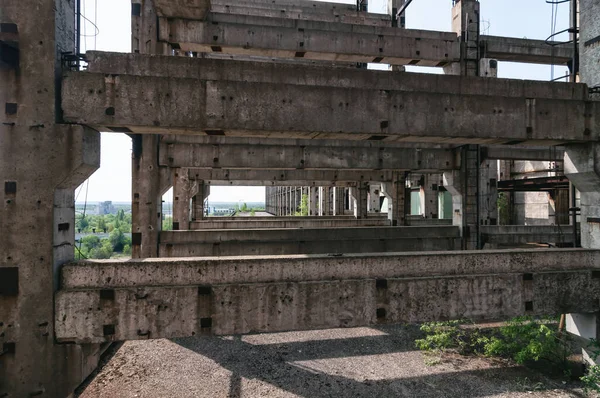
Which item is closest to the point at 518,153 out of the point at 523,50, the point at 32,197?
the point at 523,50

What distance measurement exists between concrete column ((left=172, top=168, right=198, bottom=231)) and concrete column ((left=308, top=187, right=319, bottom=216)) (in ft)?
72.9

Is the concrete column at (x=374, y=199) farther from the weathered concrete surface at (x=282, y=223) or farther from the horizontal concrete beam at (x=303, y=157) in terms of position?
the horizontal concrete beam at (x=303, y=157)

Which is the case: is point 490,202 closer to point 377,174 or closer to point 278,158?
point 377,174

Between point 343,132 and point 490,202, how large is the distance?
615 inches

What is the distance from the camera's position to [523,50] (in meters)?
15.2

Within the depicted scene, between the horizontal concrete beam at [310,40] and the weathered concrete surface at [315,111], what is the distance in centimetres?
624

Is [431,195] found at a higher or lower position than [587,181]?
higher

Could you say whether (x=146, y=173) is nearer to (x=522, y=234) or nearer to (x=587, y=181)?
(x=587, y=181)

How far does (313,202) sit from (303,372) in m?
29.3

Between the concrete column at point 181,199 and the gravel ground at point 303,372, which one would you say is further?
the concrete column at point 181,199

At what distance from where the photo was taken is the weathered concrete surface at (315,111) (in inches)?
203

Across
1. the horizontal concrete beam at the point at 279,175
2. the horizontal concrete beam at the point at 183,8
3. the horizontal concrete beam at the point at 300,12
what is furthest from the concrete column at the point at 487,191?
the horizontal concrete beam at the point at 183,8

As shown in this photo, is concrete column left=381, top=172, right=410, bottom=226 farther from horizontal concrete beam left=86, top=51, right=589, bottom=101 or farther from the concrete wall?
horizontal concrete beam left=86, top=51, right=589, bottom=101

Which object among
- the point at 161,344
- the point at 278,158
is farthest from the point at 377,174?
the point at 161,344
